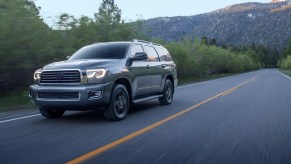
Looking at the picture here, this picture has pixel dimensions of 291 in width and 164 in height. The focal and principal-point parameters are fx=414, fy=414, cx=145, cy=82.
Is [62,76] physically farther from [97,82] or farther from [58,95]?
[97,82]

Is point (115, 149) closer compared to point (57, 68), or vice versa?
point (115, 149)

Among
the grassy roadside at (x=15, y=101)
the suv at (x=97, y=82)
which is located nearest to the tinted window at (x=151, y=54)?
the suv at (x=97, y=82)

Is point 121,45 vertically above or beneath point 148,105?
above

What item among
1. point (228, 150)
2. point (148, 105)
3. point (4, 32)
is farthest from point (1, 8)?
point (228, 150)

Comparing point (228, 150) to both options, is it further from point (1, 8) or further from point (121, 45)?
point (1, 8)

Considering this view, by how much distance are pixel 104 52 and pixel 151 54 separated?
6.10 feet

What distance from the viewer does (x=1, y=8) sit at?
15125mm

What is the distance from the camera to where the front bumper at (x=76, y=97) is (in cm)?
851

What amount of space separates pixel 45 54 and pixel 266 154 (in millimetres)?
11358

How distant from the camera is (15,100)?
14570 mm

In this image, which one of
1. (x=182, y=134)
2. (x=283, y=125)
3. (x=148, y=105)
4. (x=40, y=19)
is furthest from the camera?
(x=40, y=19)

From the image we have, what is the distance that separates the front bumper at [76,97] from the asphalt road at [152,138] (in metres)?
0.42

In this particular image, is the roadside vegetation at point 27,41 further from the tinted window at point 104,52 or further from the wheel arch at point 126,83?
the wheel arch at point 126,83

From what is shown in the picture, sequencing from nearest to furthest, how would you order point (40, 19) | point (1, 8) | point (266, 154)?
point (266, 154) → point (1, 8) → point (40, 19)
